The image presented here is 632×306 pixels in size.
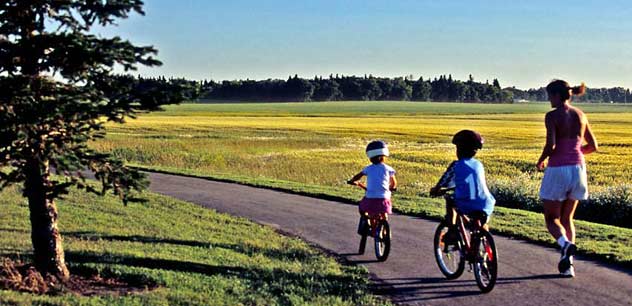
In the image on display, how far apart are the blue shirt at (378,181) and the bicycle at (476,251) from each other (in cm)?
125

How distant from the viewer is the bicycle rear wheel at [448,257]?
795 cm

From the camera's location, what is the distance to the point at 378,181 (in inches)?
363

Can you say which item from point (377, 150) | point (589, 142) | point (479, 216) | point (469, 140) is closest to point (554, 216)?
point (589, 142)

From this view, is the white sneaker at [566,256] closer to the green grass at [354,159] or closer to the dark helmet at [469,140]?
the dark helmet at [469,140]

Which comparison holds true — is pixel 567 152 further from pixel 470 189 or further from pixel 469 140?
pixel 470 189

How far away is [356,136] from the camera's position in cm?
5759

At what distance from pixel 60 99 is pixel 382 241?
181 inches

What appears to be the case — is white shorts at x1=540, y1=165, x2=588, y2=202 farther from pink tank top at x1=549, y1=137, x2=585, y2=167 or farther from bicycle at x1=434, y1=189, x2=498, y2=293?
bicycle at x1=434, y1=189, x2=498, y2=293

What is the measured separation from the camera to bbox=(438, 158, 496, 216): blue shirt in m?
7.59

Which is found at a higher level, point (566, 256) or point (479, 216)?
point (479, 216)

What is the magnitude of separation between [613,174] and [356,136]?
103 ft

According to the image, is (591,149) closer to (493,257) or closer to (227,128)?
(493,257)

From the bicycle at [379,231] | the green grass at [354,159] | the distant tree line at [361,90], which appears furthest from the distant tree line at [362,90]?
the bicycle at [379,231]

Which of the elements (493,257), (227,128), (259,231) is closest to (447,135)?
(227,128)
